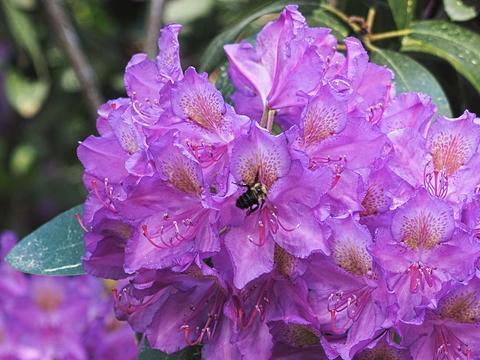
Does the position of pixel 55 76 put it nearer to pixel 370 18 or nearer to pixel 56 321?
pixel 56 321

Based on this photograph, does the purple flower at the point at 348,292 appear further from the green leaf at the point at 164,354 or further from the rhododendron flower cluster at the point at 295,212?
the green leaf at the point at 164,354

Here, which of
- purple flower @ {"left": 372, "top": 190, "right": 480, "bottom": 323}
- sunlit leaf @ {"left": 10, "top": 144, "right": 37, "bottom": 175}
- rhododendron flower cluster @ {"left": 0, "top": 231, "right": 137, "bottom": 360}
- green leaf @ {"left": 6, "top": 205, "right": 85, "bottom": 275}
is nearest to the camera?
purple flower @ {"left": 372, "top": 190, "right": 480, "bottom": 323}

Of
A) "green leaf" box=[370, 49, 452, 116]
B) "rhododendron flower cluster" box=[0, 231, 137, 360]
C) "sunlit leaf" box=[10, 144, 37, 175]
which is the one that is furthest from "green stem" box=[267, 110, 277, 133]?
"sunlit leaf" box=[10, 144, 37, 175]

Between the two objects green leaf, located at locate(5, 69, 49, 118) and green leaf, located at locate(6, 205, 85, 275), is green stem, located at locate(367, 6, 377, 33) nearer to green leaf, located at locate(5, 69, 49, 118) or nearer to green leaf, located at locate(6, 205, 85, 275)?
green leaf, located at locate(6, 205, 85, 275)

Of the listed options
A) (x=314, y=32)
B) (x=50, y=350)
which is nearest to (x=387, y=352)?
(x=314, y=32)

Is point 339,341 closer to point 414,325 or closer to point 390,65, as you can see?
point 414,325

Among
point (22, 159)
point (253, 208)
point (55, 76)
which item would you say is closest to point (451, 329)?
point (253, 208)
